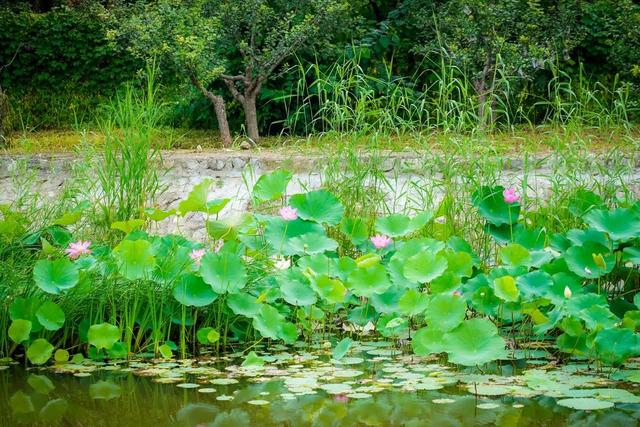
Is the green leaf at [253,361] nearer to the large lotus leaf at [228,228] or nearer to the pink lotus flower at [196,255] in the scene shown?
the pink lotus flower at [196,255]

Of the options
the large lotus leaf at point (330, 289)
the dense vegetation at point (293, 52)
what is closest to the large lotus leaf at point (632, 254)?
the large lotus leaf at point (330, 289)

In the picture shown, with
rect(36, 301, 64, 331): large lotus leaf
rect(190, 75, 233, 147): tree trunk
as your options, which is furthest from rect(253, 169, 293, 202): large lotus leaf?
rect(190, 75, 233, 147): tree trunk

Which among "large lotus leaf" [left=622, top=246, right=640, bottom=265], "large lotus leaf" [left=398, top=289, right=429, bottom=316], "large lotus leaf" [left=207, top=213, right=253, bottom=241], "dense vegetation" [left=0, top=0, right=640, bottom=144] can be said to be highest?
"dense vegetation" [left=0, top=0, right=640, bottom=144]

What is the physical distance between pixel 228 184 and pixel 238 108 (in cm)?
329

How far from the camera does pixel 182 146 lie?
27.5ft


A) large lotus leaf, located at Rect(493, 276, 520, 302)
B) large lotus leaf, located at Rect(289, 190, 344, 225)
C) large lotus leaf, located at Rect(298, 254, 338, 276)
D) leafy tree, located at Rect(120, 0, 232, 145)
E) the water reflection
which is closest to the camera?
the water reflection

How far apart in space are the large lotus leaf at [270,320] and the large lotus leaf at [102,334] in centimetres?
49

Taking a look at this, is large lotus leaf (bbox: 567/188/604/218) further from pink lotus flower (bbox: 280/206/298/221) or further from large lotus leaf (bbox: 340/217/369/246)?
pink lotus flower (bbox: 280/206/298/221)

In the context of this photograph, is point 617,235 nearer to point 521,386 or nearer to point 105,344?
point 521,386

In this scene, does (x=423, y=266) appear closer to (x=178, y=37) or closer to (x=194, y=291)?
(x=194, y=291)

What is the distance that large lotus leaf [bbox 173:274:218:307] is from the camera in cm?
304

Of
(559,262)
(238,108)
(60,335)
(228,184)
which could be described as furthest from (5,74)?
Answer: (559,262)

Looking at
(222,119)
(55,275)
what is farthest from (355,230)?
(222,119)

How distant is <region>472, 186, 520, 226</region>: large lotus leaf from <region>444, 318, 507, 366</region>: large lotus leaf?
86 centimetres
